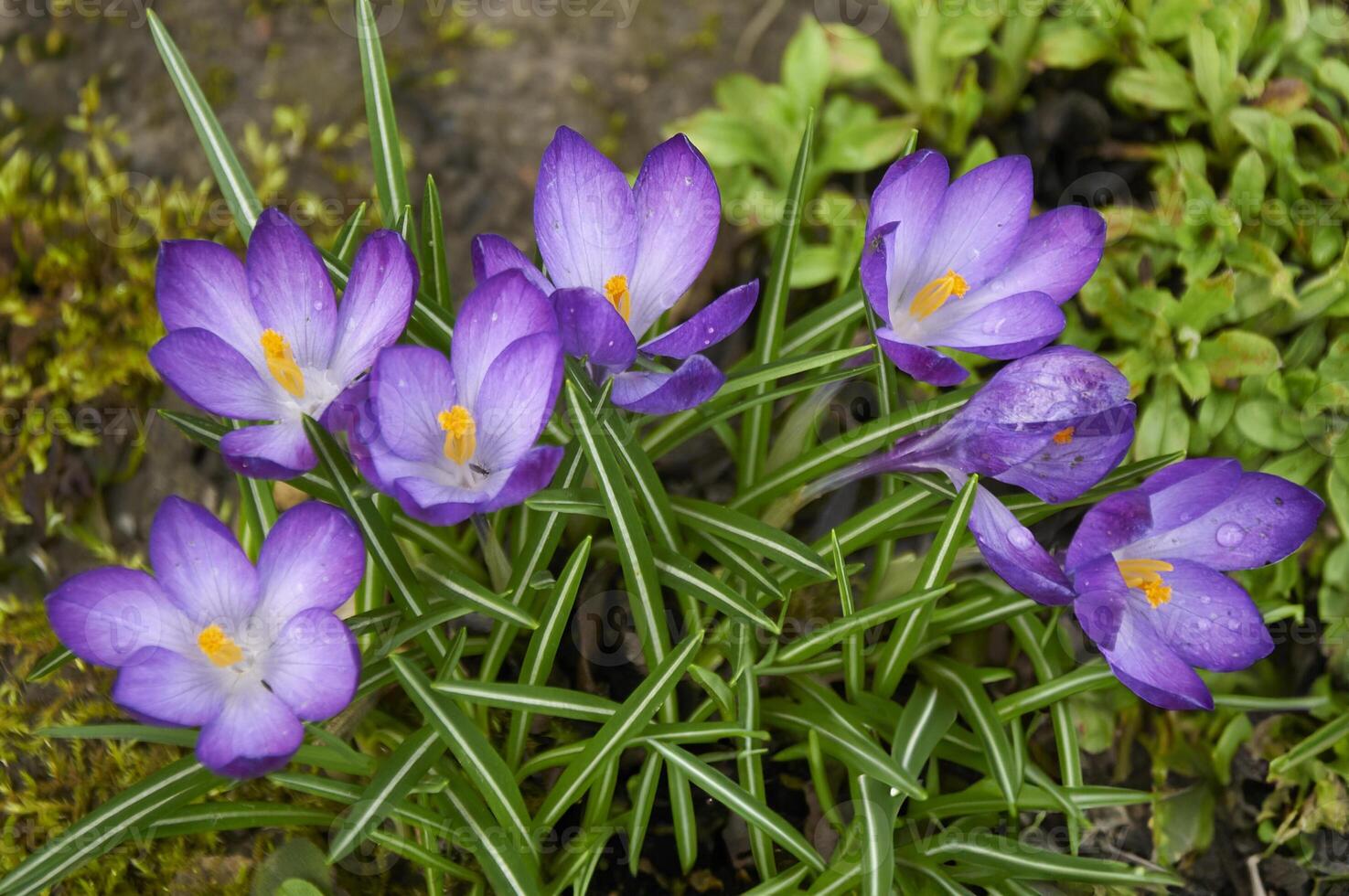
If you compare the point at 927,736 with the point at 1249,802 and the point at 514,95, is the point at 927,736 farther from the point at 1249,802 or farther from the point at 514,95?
the point at 514,95

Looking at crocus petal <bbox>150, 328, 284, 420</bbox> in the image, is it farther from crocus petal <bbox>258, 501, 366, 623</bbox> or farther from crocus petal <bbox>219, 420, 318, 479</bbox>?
crocus petal <bbox>258, 501, 366, 623</bbox>

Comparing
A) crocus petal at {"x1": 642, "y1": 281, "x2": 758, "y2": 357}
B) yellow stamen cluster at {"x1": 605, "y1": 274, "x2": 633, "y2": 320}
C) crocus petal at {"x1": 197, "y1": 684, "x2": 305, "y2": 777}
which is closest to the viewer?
crocus petal at {"x1": 197, "y1": 684, "x2": 305, "y2": 777}

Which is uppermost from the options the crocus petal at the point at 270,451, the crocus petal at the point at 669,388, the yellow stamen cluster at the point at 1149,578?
the crocus petal at the point at 270,451

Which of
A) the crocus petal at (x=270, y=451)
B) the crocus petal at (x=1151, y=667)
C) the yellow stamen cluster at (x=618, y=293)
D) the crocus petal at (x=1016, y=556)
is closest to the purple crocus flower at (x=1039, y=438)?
the crocus petal at (x=1016, y=556)

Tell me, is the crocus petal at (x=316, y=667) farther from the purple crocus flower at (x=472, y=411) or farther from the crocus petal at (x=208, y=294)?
the crocus petal at (x=208, y=294)

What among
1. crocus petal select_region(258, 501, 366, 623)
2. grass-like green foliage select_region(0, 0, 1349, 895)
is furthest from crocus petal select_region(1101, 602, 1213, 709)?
crocus petal select_region(258, 501, 366, 623)

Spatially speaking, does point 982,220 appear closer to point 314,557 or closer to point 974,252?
point 974,252

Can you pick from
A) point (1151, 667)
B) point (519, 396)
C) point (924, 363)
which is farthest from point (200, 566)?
point (1151, 667)
